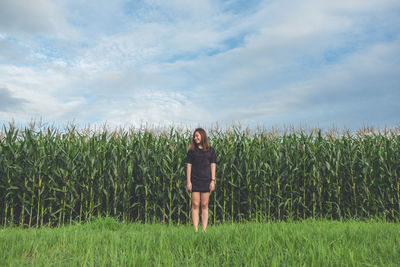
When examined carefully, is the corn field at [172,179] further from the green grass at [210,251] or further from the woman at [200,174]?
the green grass at [210,251]

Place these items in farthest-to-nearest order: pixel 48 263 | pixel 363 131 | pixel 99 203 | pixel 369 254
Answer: pixel 363 131 → pixel 99 203 → pixel 369 254 → pixel 48 263

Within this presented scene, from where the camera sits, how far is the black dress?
21.6 ft

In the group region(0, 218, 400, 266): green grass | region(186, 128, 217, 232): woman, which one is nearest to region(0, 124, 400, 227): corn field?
region(186, 128, 217, 232): woman

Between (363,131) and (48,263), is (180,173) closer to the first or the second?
(48,263)

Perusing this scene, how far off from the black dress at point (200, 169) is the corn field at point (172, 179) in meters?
2.75

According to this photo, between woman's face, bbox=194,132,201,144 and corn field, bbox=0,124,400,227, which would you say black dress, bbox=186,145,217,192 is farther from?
corn field, bbox=0,124,400,227

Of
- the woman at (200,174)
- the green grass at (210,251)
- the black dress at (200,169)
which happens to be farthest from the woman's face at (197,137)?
the green grass at (210,251)

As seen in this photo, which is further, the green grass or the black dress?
the black dress

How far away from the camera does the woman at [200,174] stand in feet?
21.6

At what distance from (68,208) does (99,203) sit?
108 centimetres

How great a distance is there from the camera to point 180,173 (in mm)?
9406

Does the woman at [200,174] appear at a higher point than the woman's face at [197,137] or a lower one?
lower

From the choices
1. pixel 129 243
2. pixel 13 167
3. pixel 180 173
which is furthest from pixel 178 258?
pixel 13 167

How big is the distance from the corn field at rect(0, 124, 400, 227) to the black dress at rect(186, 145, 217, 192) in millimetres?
2746
